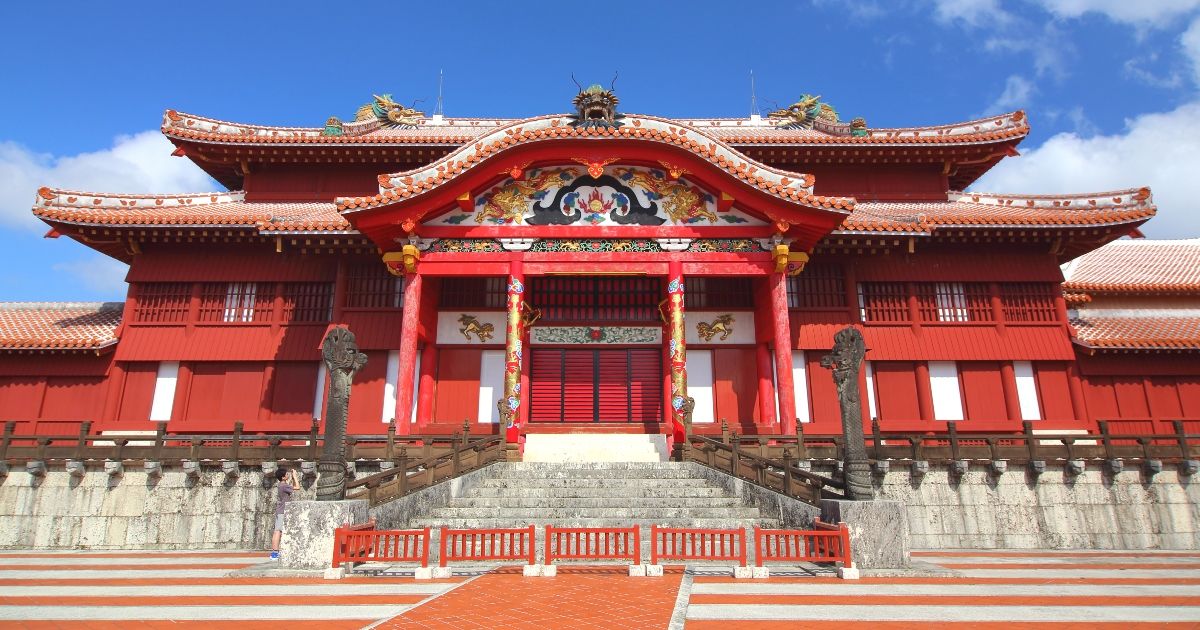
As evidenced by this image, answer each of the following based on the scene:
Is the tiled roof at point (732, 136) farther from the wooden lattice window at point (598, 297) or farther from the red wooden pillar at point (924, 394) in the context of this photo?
the red wooden pillar at point (924, 394)

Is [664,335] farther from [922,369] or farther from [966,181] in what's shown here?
[966,181]

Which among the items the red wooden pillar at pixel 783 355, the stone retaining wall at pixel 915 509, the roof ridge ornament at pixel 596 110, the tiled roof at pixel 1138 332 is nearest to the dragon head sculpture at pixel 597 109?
the roof ridge ornament at pixel 596 110

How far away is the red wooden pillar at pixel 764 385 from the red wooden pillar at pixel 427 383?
876 centimetres

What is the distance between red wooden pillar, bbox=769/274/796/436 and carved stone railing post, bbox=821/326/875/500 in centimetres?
464

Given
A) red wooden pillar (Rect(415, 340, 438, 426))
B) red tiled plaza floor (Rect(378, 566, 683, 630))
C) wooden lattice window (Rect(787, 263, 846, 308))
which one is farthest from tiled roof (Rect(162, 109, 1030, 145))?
red tiled plaza floor (Rect(378, 566, 683, 630))

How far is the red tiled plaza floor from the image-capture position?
5.29 m

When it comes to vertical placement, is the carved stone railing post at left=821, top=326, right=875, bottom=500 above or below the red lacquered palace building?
below

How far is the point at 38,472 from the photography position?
12.4m

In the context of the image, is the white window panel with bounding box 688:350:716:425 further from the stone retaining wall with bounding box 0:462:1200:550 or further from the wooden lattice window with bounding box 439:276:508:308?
the wooden lattice window with bounding box 439:276:508:308

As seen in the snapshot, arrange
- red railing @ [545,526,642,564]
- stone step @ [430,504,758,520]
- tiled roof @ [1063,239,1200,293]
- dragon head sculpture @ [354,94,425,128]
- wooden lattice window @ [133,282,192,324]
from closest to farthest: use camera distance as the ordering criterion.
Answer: red railing @ [545,526,642,564]
stone step @ [430,504,758,520]
wooden lattice window @ [133,282,192,324]
tiled roof @ [1063,239,1200,293]
dragon head sculpture @ [354,94,425,128]

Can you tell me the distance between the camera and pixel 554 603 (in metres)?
5.98

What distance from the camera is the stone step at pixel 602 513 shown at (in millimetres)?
10039

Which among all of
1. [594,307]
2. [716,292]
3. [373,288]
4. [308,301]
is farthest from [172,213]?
[716,292]

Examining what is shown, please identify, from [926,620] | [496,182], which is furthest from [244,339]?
Result: [926,620]
